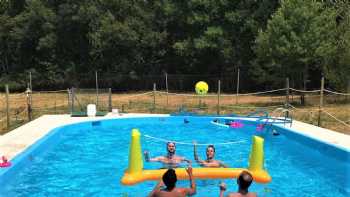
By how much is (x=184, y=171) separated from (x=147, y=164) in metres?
2.88

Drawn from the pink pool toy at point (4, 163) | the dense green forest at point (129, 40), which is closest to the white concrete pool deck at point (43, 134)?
the pink pool toy at point (4, 163)

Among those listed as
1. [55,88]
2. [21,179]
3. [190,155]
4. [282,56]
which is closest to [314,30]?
[282,56]

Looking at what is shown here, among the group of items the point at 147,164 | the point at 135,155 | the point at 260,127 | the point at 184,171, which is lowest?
the point at 147,164

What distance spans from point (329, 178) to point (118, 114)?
38.0 feet

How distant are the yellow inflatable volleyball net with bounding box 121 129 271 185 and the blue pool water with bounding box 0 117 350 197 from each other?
0.22 metres

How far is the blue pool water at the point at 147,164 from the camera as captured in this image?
10.0m

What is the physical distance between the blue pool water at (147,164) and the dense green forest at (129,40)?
16550mm

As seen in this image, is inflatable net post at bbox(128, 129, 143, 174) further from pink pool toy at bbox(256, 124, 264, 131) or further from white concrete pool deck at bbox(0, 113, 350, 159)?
pink pool toy at bbox(256, 124, 264, 131)

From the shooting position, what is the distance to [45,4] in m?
42.7

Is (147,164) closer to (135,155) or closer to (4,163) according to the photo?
(135,155)

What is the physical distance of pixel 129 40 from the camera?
38.9m

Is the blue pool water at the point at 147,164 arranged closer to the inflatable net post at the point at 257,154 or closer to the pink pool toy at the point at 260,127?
the pink pool toy at the point at 260,127

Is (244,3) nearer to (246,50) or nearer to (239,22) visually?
(239,22)

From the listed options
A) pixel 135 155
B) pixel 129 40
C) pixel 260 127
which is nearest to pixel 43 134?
pixel 135 155
